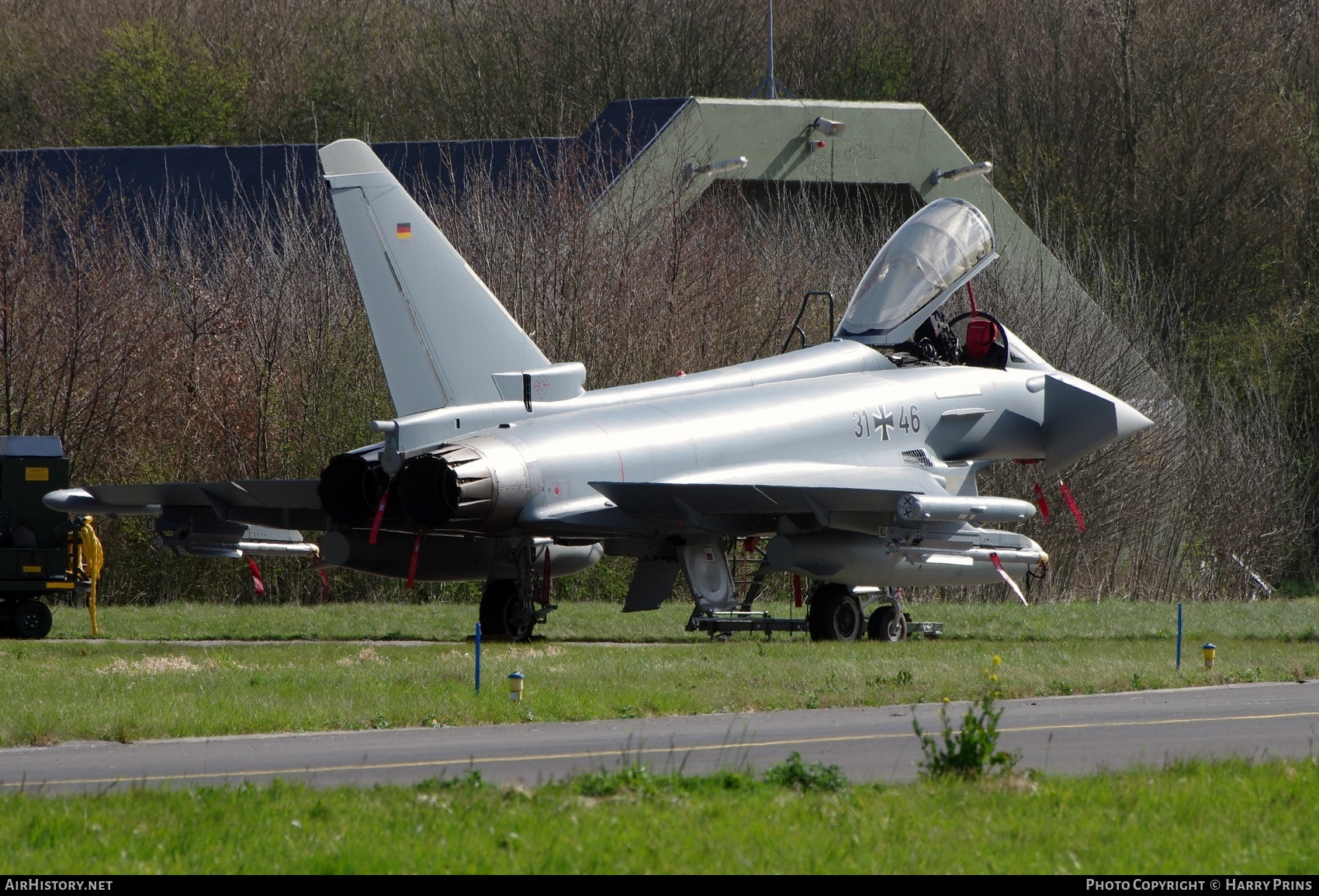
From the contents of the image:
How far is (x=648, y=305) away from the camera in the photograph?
102 feet

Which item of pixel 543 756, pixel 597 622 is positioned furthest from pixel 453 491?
pixel 597 622

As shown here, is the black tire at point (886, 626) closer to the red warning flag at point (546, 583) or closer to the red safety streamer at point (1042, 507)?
the red safety streamer at point (1042, 507)

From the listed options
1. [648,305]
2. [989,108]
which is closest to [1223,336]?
[989,108]

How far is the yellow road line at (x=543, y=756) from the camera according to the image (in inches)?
358

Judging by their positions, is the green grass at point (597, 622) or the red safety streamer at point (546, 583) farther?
the green grass at point (597, 622)

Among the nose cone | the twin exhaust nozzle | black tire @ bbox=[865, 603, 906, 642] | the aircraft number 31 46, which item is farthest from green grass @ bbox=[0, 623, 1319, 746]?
the nose cone

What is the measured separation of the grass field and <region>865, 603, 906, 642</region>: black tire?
578 mm

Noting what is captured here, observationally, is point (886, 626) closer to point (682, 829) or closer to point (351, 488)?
point (351, 488)

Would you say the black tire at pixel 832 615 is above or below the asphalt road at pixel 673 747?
below

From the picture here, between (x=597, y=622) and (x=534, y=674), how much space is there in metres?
8.09

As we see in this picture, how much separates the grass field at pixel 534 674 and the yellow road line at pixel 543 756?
1980 millimetres

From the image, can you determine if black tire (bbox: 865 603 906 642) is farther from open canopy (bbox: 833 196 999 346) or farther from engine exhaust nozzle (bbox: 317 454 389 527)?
engine exhaust nozzle (bbox: 317 454 389 527)

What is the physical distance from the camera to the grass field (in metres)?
12.0

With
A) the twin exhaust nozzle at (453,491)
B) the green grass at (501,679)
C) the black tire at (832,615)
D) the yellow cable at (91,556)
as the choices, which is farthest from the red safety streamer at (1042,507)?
the yellow cable at (91,556)
